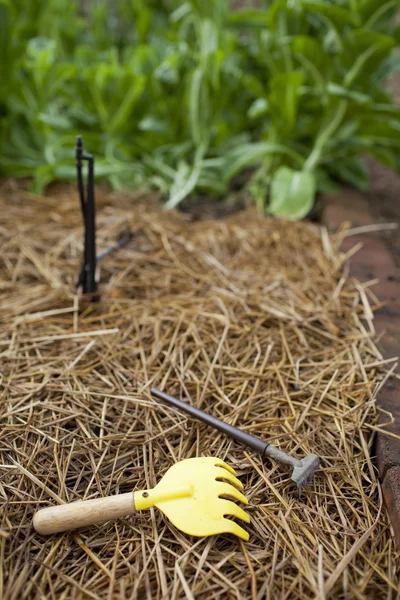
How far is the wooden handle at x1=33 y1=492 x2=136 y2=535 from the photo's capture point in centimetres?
83

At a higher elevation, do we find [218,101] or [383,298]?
[218,101]

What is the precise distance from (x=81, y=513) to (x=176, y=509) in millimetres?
161

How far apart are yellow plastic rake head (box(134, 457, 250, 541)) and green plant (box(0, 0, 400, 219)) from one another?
4.58 ft

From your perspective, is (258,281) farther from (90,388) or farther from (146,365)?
(90,388)

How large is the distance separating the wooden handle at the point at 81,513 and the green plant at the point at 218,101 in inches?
59.4

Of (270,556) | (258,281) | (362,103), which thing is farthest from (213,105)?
(270,556)

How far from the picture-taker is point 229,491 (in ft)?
2.89

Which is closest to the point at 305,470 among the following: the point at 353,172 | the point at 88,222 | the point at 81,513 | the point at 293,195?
the point at 81,513

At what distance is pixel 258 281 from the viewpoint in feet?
5.28

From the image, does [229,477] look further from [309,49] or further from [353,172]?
[353,172]

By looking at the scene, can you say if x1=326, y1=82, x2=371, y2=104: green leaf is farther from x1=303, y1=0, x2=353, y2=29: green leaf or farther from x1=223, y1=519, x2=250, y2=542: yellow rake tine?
x1=223, y1=519, x2=250, y2=542: yellow rake tine

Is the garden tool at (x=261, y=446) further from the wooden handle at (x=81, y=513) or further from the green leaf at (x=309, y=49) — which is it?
the green leaf at (x=309, y=49)

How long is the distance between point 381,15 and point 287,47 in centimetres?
39

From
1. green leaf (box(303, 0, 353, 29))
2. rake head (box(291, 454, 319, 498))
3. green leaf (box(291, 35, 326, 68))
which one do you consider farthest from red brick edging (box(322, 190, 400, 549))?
green leaf (box(303, 0, 353, 29))
